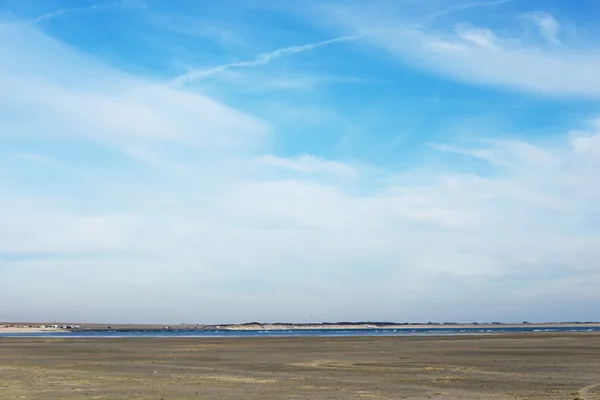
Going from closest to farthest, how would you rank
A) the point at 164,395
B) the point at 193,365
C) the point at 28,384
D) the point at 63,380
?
the point at 164,395 < the point at 28,384 < the point at 63,380 < the point at 193,365

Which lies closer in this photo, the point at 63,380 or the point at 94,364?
the point at 63,380

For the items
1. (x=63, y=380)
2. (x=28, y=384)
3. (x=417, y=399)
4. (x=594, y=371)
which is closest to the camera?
(x=417, y=399)

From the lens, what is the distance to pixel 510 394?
2375cm

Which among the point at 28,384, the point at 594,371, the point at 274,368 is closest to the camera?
the point at 28,384

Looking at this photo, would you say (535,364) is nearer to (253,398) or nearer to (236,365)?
(236,365)

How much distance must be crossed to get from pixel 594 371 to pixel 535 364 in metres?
5.24

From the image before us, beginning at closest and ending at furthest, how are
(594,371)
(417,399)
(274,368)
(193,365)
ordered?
(417,399) → (594,371) → (274,368) → (193,365)

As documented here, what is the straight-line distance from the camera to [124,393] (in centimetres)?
2464

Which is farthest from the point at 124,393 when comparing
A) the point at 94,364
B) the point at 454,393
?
the point at 94,364

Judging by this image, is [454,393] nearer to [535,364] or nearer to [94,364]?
[535,364]

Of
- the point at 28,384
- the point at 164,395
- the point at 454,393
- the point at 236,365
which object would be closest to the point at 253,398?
the point at 164,395

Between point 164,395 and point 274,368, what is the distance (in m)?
13.7

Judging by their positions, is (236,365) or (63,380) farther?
(236,365)

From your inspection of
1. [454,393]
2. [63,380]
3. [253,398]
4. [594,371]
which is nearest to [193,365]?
[63,380]
